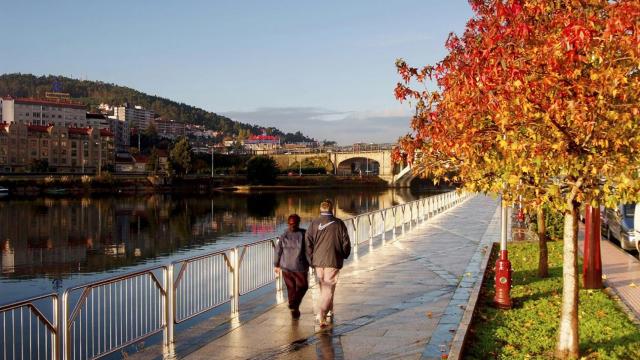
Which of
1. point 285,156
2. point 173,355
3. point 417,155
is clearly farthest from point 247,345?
point 285,156

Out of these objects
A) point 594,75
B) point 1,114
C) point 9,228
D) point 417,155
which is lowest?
point 9,228

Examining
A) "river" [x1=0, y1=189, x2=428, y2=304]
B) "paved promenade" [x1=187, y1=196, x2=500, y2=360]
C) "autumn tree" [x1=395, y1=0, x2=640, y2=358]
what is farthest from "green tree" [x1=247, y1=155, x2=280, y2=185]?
"autumn tree" [x1=395, y1=0, x2=640, y2=358]

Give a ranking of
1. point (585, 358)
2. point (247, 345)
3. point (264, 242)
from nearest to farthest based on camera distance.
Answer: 1. point (585, 358)
2. point (247, 345)
3. point (264, 242)

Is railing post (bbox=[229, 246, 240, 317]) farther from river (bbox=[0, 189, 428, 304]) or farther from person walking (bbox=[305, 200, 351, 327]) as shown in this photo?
river (bbox=[0, 189, 428, 304])

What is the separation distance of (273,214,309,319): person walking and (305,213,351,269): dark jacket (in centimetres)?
42

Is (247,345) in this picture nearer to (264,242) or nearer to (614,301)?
(264,242)

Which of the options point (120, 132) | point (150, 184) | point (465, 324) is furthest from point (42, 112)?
point (465, 324)

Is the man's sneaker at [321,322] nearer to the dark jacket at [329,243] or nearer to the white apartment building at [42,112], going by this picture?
the dark jacket at [329,243]

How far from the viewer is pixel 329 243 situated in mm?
9016

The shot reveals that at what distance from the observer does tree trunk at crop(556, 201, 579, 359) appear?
7.43 m

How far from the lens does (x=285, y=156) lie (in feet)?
468

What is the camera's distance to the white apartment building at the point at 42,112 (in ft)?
525

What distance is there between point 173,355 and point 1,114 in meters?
178

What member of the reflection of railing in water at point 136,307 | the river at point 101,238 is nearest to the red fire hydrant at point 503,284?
the reflection of railing in water at point 136,307
